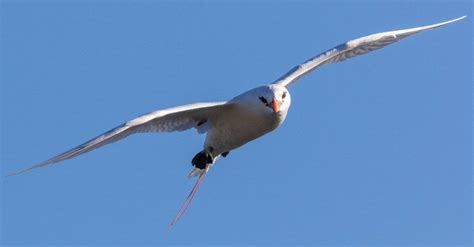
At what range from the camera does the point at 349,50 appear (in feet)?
60.0

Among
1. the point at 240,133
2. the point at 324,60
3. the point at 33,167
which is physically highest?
the point at 324,60

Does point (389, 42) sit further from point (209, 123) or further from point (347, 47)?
point (209, 123)

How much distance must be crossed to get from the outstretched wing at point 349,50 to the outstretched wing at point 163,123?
1.29 m

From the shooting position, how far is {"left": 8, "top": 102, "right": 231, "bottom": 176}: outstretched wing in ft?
47.0

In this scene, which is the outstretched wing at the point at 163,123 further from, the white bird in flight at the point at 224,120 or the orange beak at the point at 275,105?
the orange beak at the point at 275,105

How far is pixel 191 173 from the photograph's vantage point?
58.5ft

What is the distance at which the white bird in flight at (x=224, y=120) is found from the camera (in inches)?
591

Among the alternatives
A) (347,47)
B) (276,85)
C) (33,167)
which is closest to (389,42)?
(347,47)

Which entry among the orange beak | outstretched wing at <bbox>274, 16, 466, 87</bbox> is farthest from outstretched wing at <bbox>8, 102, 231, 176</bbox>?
outstretched wing at <bbox>274, 16, 466, 87</bbox>

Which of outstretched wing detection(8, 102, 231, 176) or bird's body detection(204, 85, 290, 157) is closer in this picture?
outstretched wing detection(8, 102, 231, 176)

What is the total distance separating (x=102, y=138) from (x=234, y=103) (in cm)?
245

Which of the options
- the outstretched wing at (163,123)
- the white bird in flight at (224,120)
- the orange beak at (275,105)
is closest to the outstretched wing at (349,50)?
the white bird in flight at (224,120)

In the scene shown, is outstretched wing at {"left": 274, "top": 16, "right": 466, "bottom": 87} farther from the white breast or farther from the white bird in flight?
the white breast

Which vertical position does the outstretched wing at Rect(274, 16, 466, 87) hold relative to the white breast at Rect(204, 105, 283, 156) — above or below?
above
